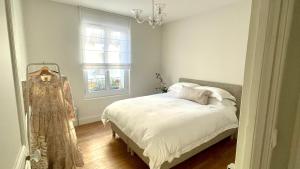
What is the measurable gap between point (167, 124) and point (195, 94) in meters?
1.24

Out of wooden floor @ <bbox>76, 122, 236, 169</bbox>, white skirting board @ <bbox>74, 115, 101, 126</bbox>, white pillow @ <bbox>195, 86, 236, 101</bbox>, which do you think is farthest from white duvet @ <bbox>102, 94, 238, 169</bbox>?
white skirting board @ <bbox>74, 115, 101, 126</bbox>

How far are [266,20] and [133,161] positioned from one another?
2.17 metres

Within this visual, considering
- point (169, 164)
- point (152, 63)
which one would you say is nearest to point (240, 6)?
point (152, 63)

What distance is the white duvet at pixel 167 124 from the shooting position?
1723 mm

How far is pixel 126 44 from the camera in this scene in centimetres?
376

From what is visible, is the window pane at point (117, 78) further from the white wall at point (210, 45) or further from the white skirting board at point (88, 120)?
the white wall at point (210, 45)

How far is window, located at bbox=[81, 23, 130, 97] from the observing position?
3.30 meters

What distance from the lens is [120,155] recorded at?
7.66 ft

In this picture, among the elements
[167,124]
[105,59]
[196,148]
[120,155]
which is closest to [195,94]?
[196,148]

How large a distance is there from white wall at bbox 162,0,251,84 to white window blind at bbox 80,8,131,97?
1147mm

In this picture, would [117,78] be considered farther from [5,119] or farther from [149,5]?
[5,119]

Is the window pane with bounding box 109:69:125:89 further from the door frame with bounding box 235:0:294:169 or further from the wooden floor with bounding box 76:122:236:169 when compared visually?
the door frame with bounding box 235:0:294:169

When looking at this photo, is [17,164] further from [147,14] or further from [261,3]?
[147,14]

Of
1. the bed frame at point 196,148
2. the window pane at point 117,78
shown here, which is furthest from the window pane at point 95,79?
the bed frame at point 196,148
